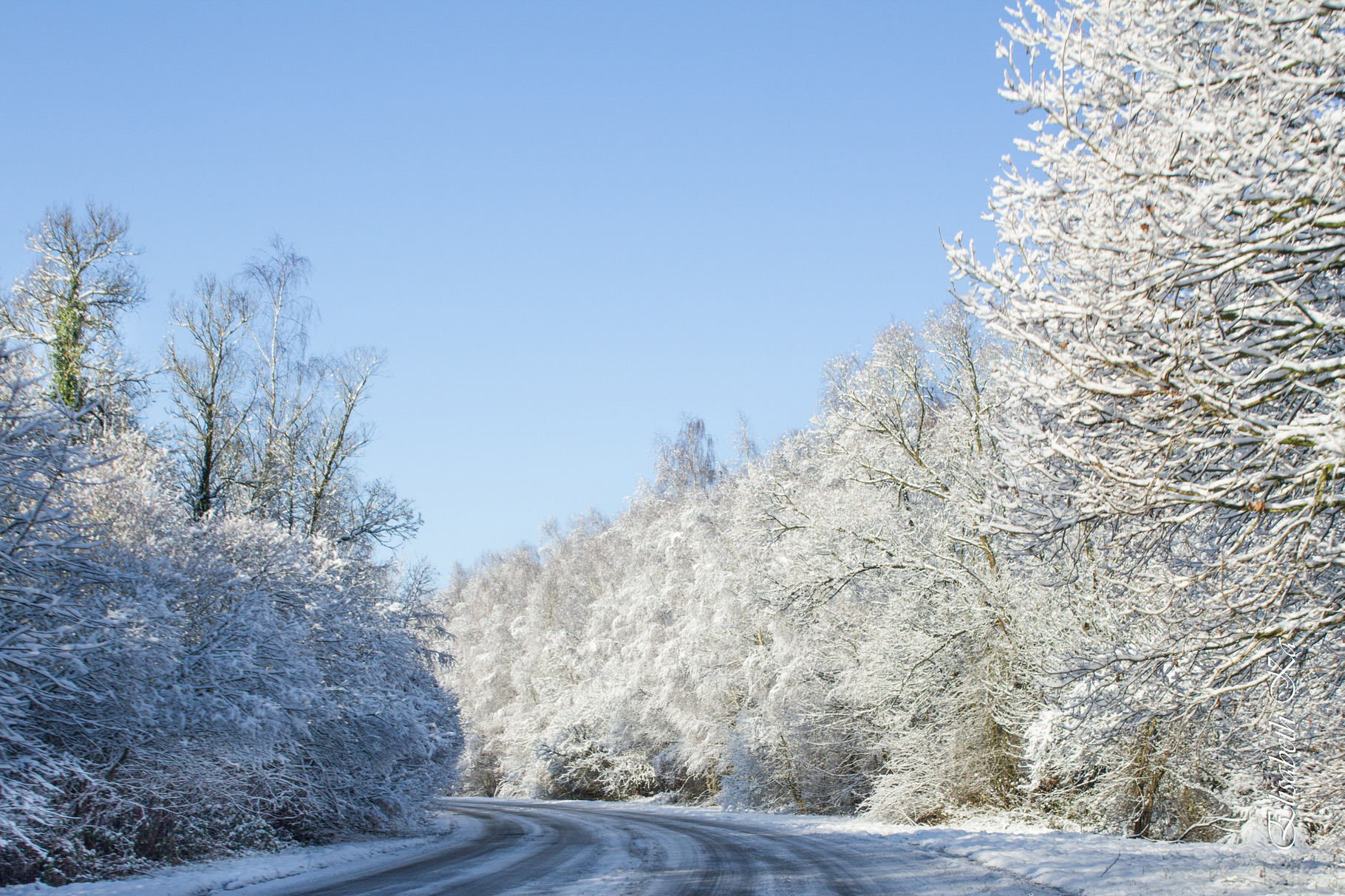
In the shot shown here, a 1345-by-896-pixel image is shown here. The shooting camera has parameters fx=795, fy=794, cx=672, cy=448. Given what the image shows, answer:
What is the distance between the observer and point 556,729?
34125 mm

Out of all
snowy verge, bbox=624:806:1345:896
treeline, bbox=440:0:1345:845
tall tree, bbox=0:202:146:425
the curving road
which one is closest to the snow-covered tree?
treeline, bbox=440:0:1345:845

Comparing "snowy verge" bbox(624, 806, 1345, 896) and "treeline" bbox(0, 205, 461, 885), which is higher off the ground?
"treeline" bbox(0, 205, 461, 885)

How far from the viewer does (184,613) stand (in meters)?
10.6

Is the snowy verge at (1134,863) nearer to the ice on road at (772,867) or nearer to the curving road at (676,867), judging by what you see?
the ice on road at (772,867)

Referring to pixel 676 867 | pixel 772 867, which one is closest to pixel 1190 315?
pixel 772 867

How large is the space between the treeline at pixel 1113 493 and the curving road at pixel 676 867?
2.17 m

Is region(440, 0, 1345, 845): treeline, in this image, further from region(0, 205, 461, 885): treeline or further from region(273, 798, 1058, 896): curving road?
region(0, 205, 461, 885): treeline

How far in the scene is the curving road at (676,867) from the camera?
7500 mm

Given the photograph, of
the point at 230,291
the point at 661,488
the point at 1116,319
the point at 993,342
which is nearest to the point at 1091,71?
the point at 1116,319

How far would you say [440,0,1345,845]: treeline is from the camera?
4.20 m

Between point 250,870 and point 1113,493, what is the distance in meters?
10.9

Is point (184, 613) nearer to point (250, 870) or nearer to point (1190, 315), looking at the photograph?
point (250, 870)

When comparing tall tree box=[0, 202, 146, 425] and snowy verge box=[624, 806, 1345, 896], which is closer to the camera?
snowy verge box=[624, 806, 1345, 896]

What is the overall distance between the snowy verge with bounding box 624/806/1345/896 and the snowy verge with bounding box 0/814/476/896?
26.0 ft
